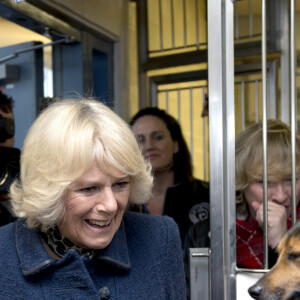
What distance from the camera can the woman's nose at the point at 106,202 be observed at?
3.65ft

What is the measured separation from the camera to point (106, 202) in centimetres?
112

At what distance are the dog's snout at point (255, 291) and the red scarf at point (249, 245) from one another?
26 cm

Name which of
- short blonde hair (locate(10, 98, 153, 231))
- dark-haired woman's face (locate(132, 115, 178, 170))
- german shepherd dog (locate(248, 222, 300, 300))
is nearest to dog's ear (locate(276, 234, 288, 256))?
german shepherd dog (locate(248, 222, 300, 300))

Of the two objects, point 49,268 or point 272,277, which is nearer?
point 49,268

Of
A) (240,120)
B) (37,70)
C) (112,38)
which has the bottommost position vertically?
(240,120)

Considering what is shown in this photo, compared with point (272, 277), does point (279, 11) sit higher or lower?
higher

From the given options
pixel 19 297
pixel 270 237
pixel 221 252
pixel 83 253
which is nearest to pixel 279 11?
pixel 270 237

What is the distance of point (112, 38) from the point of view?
2.89 m

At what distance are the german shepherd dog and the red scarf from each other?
167 mm

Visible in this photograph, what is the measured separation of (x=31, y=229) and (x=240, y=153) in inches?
28.7

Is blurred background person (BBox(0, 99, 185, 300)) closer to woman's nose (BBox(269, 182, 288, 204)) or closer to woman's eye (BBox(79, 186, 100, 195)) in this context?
woman's eye (BBox(79, 186, 100, 195))

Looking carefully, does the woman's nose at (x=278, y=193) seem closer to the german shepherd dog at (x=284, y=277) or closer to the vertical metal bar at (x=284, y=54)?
the german shepherd dog at (x=284, y=277)

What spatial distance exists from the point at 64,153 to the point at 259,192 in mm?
712

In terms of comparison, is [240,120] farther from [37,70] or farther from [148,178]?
[148,178]
